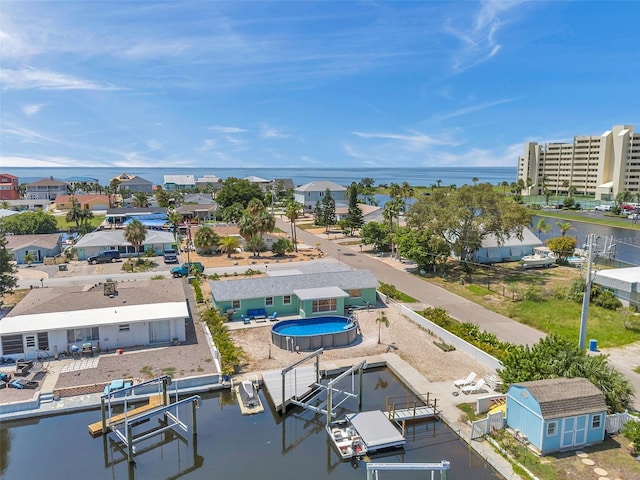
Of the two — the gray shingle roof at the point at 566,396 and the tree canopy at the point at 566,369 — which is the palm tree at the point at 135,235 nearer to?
the tree canopy at the point at 566,369

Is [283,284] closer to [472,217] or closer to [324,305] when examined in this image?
[324,305]

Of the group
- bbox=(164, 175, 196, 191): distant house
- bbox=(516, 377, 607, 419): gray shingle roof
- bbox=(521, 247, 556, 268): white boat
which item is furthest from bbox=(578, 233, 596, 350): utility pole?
bbox=(164, 175, 196, 191): distant house

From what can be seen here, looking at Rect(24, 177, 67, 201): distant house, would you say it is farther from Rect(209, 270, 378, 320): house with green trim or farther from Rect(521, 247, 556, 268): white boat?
Rect(521, 247, 556, 268): white boat

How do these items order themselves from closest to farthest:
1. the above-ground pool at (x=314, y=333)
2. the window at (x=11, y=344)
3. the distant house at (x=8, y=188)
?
the window at (x=11, y=344)
the above-ground pool at (x=314, y=333)
the distant house at (x=8, y=188)

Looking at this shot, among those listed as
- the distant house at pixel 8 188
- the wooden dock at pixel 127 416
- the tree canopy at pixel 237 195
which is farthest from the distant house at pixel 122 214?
the wooden dock at pixel 127 416

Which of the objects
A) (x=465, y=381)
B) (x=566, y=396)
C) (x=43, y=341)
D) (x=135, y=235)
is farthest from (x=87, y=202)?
(x=566, y=396)

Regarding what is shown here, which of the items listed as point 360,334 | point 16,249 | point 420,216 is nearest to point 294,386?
point 360,334

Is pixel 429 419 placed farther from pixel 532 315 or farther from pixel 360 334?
pixel 532 315
